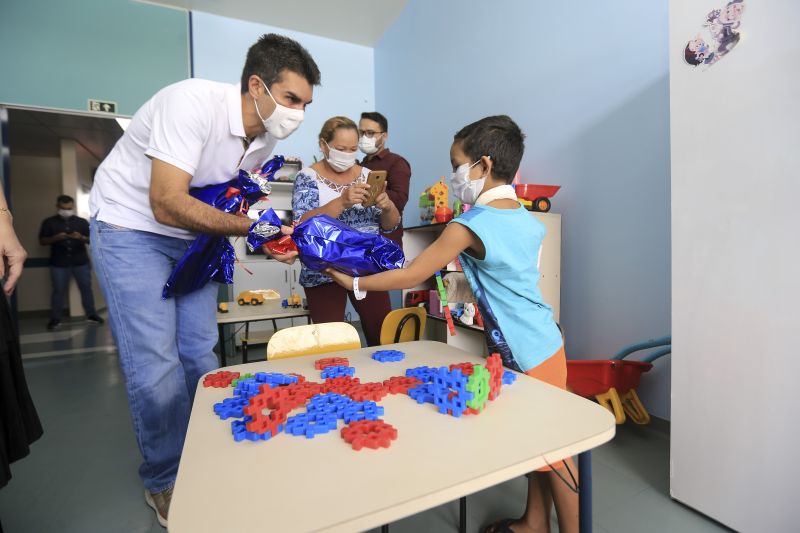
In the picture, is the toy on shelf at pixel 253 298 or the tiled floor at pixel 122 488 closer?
the tiled floor at pixel 122 488

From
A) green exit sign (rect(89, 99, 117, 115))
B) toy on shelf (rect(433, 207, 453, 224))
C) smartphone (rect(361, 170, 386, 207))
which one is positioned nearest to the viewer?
smartphone (rect(361, 170, 386, 207))

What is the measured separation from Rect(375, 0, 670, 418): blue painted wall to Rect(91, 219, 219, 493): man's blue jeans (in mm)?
2125

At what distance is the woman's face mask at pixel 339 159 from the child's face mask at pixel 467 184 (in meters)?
0.75

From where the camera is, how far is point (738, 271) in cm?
136

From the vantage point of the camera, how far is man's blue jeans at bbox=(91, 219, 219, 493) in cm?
135

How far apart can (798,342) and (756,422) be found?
292mm

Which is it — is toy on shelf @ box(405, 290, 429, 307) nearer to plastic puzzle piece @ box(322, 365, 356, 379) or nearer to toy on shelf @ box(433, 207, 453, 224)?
toy on shelf @ box(433, 207, 453, 224)

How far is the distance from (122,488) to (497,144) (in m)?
2.09

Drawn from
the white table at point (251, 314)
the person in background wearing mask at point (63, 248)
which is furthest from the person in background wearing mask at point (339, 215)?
the person in background wearing mask at point (63, 248)

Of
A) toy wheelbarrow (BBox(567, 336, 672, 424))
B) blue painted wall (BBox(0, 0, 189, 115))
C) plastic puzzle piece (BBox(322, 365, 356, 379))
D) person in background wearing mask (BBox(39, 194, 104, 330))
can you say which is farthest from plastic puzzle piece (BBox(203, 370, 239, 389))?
person in background wearing mask (BBox(39, 194, 104, 330))

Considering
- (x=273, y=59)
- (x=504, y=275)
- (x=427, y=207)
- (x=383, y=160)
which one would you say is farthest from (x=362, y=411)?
(x=427, y=207)

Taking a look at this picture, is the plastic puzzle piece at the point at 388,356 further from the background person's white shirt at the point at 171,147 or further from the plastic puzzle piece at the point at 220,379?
the background person's white shirt at the point at 171,147

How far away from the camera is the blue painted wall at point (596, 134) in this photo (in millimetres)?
2109

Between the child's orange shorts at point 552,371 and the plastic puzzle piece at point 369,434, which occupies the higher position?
the plastic puzzle piece at point 369,434
